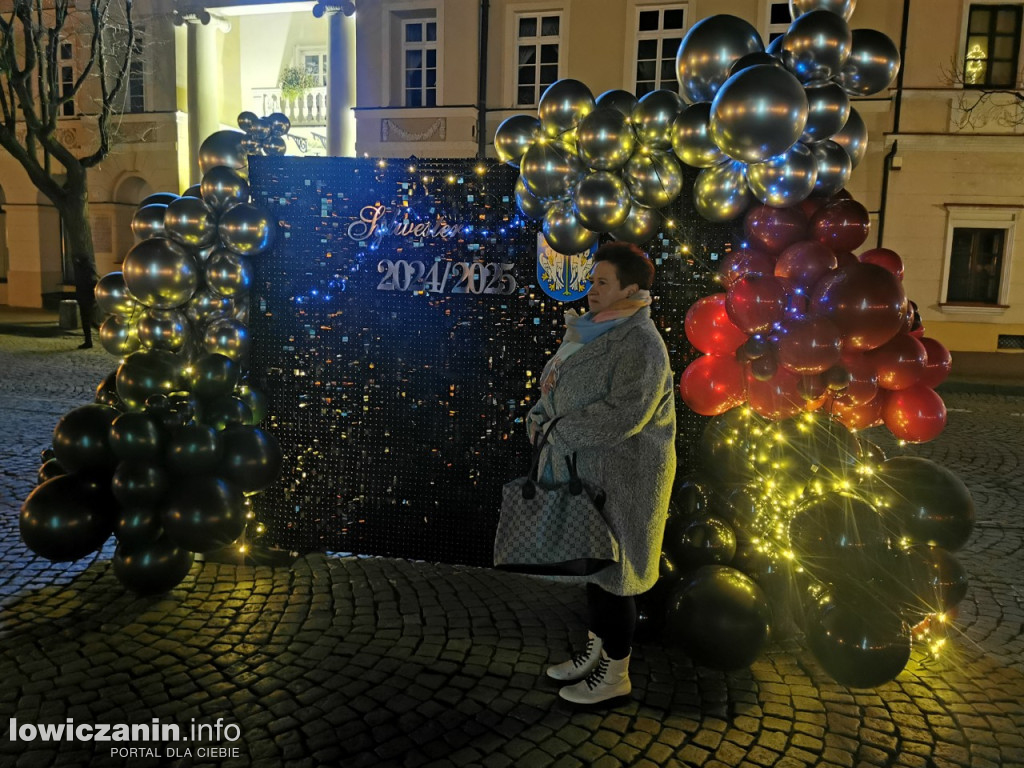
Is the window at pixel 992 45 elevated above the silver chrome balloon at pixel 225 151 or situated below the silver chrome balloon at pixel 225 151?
above

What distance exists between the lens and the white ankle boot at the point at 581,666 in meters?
3.57

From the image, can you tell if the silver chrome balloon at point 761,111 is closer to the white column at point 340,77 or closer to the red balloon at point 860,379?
the red balloon at point 860,379

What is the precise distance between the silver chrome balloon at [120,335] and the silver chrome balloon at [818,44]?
171 inches

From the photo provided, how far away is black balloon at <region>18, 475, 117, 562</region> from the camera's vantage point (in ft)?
13.4

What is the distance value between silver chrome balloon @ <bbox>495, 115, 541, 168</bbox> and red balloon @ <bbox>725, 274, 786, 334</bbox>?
1426 mm

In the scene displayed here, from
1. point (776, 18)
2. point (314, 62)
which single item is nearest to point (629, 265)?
point (776, 18)

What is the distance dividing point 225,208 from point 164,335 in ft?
2.92

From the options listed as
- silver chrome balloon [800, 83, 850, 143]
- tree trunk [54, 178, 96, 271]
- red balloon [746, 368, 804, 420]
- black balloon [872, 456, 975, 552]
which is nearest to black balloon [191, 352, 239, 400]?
red balloon [746, 368, 804, 420]

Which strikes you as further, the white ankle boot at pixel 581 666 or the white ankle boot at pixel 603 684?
the white ankle boot at pixel 581 666

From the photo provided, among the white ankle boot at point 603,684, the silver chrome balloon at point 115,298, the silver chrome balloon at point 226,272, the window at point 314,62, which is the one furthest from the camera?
the window at point 314,62

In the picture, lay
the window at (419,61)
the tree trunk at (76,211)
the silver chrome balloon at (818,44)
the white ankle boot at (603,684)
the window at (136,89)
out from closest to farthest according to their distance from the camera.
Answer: the white ankle boot at (603,684), the silver chrome balloon at (818,44), the tree trunk at (76,211), the window at (419,61), the window at (136,89)

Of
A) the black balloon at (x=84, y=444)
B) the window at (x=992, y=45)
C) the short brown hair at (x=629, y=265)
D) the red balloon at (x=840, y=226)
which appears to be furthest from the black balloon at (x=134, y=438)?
the window at (x=992, y=45)

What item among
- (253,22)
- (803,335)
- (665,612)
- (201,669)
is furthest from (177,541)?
(253,22)

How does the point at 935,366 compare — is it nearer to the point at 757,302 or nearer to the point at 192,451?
the point at 757,302
